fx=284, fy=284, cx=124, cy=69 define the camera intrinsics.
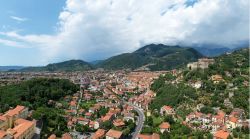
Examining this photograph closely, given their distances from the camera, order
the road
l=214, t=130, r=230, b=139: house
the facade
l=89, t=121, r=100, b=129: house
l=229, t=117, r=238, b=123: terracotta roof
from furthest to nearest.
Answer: l=89, t=121, r=100, b=129: house → the road → l=229, t=117, r=238, b=123: terracotta roof → l=214, t=130, r=230, b=139: house → the facade

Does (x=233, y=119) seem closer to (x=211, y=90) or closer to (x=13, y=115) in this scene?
(x=211, y=90)

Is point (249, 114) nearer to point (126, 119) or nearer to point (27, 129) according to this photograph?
point (126, 119)

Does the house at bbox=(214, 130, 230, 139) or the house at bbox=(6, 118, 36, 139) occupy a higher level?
the house at bbox=(6, 118, 36, 139)

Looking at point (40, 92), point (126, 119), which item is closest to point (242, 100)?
point (126, 119)

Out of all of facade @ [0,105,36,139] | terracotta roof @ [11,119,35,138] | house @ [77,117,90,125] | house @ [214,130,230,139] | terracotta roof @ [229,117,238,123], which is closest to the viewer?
facade @ [0,105,36,139]

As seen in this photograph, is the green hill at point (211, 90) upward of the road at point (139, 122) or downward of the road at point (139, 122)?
upward

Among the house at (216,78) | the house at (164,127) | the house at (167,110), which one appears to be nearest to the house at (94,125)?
the house at (164,127)

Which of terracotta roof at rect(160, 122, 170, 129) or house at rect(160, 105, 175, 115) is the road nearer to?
terracotta roof at rect(160, 122, 170, 129)

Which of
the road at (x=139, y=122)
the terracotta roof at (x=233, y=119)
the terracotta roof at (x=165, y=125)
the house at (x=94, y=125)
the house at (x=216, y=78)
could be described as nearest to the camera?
the terracotta roof at (x=233, y=119)

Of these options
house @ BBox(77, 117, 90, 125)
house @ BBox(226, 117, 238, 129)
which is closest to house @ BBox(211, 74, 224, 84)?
house @ BBox(226, 117, 238, 129)

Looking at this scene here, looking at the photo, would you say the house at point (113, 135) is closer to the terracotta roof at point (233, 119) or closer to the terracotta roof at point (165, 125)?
the terracotta roof at point (165, 125)
